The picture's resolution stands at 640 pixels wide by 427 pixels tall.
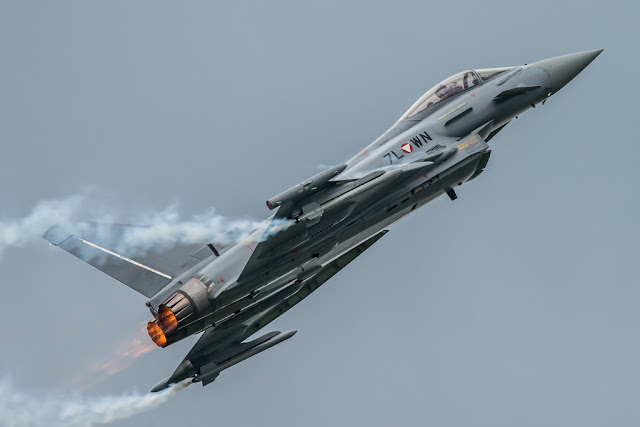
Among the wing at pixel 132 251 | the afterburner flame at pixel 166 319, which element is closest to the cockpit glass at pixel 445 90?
the wing at pixel 132 251

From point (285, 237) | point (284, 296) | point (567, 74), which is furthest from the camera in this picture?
point (567, 74)

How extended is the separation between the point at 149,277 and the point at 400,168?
644 centimetres

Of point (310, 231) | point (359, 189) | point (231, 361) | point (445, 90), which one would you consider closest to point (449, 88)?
point (445, 90)

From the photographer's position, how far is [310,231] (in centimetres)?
2234

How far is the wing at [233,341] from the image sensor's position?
2469cm

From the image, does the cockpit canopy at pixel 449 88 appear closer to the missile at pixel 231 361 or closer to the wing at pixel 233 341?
the wing at pixel 233 341

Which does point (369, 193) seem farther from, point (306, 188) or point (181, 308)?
point (181, 308)

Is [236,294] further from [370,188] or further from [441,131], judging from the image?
[441,131]

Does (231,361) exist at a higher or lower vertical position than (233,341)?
lower

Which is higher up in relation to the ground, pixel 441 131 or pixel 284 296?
pixel 441 131

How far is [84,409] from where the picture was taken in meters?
24.7

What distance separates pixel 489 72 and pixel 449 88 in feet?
4.07

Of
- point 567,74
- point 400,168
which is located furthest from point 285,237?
point 567,74

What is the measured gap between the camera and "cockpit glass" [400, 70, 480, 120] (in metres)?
25.3
